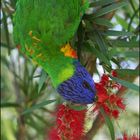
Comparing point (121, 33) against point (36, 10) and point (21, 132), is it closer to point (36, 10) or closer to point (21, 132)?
point (36, 10)

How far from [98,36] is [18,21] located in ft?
0.83

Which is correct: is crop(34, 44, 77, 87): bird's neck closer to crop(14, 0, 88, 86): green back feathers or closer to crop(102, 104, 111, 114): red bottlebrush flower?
crop(14, 0, 88, 86): green back feathers

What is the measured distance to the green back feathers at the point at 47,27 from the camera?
123 cm

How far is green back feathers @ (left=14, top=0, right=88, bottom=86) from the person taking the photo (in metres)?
1.23

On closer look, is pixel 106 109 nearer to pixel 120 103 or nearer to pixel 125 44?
pixel 120 103

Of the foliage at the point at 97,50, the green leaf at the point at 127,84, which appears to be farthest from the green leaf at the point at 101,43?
the green leaf at the point at 127,84

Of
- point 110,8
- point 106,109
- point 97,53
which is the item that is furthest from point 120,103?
point 110,8

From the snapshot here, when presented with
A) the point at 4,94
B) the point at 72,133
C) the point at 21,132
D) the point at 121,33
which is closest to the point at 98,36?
the point at 121,33

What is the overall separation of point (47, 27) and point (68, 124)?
0.97ft

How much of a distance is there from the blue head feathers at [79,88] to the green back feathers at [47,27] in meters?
0.09

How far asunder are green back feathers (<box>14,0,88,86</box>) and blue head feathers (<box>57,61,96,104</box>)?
0.09 meters

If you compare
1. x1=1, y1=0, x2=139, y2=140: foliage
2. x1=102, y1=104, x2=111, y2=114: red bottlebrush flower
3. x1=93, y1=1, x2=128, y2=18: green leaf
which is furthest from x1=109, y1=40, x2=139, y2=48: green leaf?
x1=102, y1=104, x2=111, y2=114: red bottlebrush flower

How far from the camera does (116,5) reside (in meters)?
1.23

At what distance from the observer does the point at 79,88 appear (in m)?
1.13
